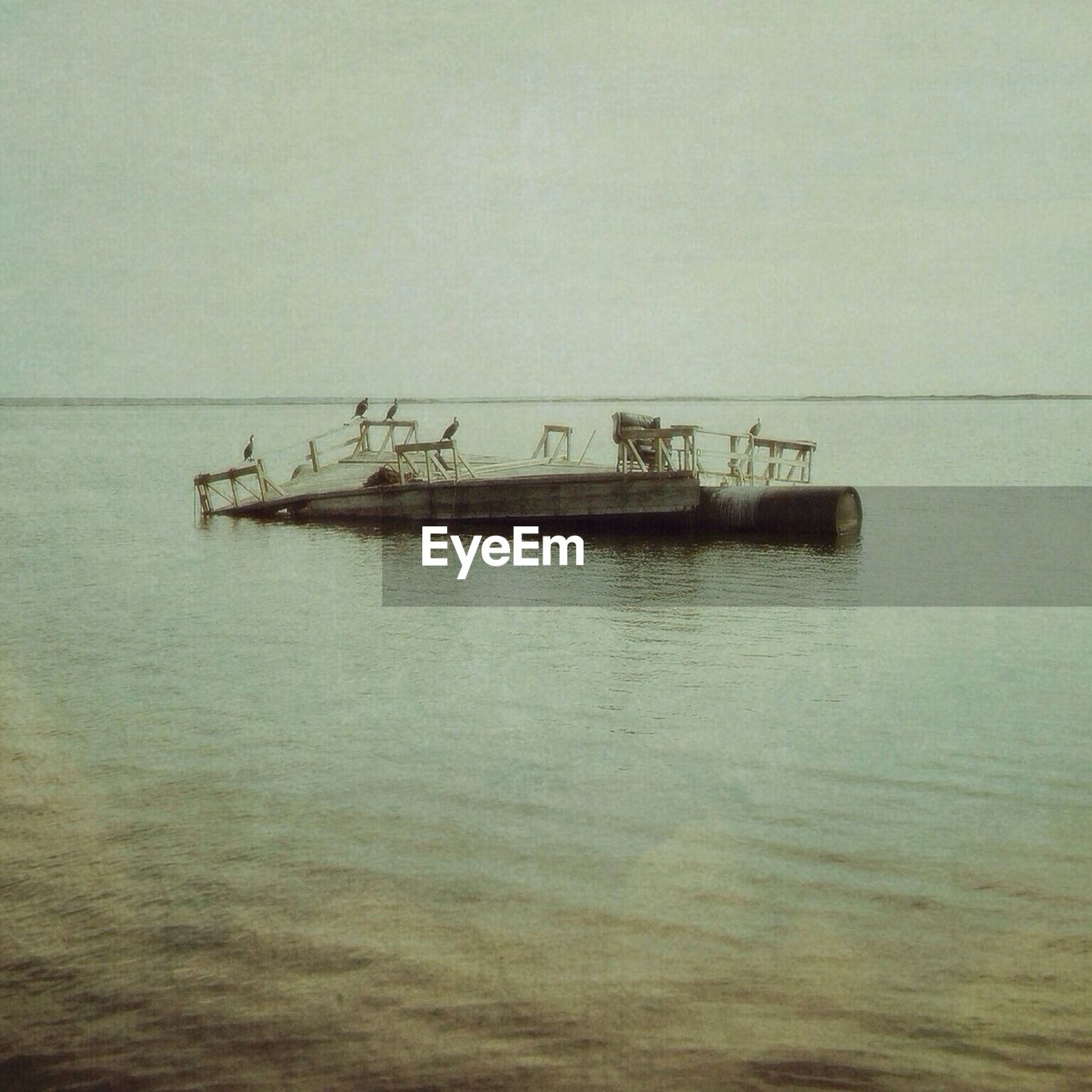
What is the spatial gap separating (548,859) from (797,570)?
16.1 meters

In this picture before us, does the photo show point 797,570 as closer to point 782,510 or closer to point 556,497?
point 782,510

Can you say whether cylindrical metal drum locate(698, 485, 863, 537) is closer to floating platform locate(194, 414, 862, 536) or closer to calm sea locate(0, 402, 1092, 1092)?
floating platform locate(194, 414, 862, 536)

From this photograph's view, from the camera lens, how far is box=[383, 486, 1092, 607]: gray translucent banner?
19500mm

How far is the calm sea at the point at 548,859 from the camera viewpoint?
5410mm

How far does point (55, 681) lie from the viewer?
1321cm

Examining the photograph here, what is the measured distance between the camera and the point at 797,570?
22.8m

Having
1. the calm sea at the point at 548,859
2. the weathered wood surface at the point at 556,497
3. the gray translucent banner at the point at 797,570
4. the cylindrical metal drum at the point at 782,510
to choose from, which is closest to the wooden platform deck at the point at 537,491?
the weathered wood surface at the point at 556,497

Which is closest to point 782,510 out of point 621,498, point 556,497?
point 621,498

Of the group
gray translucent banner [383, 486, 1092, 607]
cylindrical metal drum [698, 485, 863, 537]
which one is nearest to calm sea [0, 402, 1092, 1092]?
gray translucent banner [383, 486, 1092, 607]

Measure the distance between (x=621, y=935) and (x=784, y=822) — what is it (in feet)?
7.45

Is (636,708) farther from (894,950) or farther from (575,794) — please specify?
(894,950)

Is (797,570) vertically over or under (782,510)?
under

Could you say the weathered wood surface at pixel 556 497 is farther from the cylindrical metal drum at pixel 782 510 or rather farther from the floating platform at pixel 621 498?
the cylindrical metal drum at pixel 782 510

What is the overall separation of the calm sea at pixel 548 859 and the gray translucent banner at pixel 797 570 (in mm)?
3019
